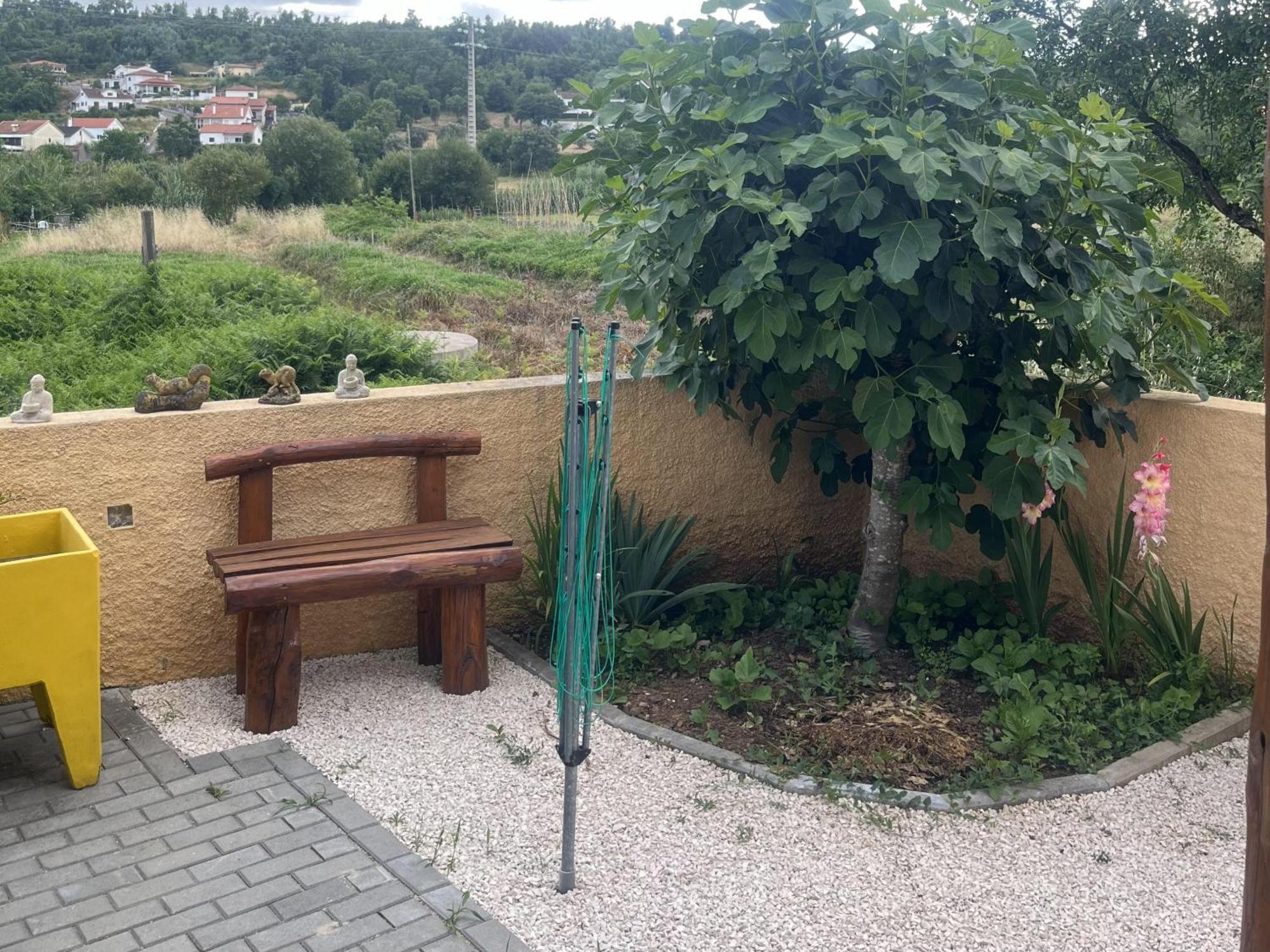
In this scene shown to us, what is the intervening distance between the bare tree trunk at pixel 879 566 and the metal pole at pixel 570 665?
1.72 metres

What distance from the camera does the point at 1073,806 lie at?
10.9 feet

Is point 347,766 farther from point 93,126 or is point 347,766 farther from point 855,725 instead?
point 93,126

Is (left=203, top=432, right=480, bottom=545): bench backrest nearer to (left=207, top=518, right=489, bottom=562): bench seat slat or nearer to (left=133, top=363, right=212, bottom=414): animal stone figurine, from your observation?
(left=207, top=518, right=489, bottom=562): bench seat slat

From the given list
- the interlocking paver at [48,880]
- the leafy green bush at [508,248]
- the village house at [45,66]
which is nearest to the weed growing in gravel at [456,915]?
the interlocking paver at [48,880]

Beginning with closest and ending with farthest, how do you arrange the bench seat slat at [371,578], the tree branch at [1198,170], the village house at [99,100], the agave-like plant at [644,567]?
the bench seat slat at [371,578] < the agave-like plant at [644,567] < the tree branch at [1198,170] < the village house at [99,100]

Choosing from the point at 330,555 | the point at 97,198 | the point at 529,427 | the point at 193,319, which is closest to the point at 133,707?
the point at 330,555

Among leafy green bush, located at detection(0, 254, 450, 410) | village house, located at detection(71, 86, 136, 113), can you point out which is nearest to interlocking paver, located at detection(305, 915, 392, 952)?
leafy green bush, located at detection(0, 254, 450, 410)

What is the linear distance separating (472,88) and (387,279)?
18.2m

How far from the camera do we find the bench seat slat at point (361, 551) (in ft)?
11.8

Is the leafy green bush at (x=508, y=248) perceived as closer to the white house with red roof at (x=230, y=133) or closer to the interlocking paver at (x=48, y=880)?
the interlocking paver at (x=48, y=880)

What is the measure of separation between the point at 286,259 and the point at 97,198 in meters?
9.81

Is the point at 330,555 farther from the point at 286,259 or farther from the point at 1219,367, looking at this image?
the point at 286,259

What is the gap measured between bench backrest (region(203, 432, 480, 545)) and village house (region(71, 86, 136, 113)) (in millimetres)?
27352

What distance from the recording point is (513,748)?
3580 millimetres
